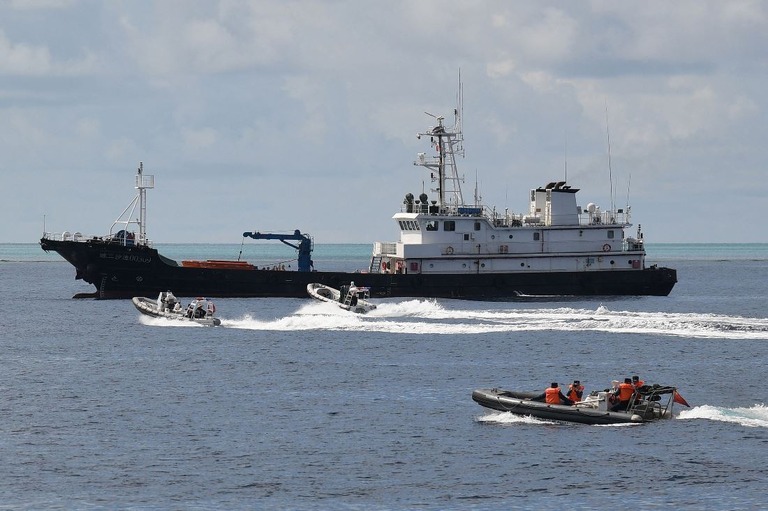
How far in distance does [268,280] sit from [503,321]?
72.6 feet

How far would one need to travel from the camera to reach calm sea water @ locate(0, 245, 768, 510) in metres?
34.3

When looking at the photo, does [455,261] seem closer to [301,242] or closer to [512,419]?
[301,242]

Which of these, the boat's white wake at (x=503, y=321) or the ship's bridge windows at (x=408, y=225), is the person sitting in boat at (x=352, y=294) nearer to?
the boat's white wake at (x=503, y=321)

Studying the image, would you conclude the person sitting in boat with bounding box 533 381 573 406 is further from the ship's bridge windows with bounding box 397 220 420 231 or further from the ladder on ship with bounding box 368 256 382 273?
the ladder on ship with bounding box 368 256 382 273

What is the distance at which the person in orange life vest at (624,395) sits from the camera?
42.7m

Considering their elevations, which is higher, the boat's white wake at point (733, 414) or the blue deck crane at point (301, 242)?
the blue deck crane at point (301, 242)

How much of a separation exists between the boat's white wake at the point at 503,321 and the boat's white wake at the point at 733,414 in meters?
24.8

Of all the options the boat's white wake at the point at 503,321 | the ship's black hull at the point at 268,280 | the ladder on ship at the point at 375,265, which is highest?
the ladder on ship at the point at 375,265

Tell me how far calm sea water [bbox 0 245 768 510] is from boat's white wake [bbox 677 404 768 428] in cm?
11

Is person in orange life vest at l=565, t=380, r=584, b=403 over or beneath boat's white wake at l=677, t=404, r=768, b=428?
over

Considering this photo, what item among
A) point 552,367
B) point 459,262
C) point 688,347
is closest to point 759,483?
point 552,367

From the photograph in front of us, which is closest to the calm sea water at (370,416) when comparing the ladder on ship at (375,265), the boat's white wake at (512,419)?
the boat's white wake at (512,419)

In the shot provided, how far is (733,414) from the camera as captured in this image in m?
43.8

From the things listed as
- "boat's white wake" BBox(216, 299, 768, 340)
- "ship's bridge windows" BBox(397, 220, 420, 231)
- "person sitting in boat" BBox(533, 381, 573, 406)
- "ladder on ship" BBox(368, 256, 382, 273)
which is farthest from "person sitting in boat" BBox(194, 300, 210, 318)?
"person sitting in boat" BBox(533, 381, 573, 406)
